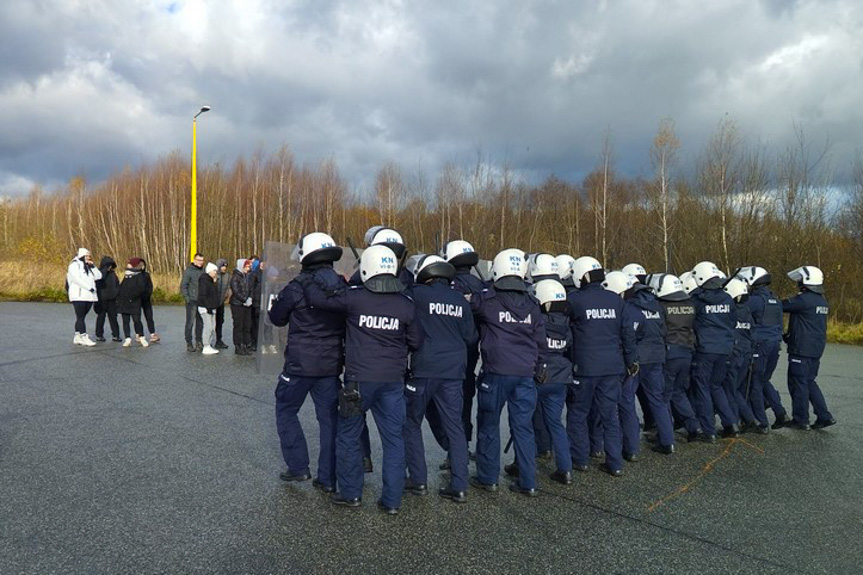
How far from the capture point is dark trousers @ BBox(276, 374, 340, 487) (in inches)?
199

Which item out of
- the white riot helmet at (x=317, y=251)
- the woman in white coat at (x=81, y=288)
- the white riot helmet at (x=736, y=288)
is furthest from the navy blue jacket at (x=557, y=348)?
the woman in white coat at (x=81, y=288)

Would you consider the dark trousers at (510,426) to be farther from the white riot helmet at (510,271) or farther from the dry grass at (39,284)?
the dry grass at (39,284)

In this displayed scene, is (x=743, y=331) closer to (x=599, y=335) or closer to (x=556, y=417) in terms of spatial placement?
(x=599, y=335)

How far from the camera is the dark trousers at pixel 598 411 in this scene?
19.3 feet

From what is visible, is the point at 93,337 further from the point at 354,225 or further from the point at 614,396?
the point at 354,225

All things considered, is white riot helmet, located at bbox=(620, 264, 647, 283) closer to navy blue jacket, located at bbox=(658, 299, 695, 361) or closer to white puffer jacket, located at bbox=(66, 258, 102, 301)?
navy blue jacket, located at bbox=(658, 299, 695, 361)

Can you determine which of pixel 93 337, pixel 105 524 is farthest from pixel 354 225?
pixel 105 524

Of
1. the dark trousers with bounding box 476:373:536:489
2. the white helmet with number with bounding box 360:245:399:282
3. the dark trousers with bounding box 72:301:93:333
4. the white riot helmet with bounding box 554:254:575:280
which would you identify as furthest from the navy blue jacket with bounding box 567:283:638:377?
the dark trousers with bounding box 72:301:93:333

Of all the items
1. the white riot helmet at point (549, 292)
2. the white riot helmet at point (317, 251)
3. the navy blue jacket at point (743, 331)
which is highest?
the white riot helmet at point (317, 251)

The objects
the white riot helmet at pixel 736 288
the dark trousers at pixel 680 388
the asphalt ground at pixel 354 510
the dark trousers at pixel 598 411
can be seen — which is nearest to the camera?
the asphalt ground at pixel 354 510

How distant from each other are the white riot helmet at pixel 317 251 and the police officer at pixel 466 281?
1.33 meters

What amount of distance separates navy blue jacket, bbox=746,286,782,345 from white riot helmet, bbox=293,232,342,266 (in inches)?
224

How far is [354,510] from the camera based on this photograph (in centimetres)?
469

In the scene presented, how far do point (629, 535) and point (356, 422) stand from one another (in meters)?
2.19
